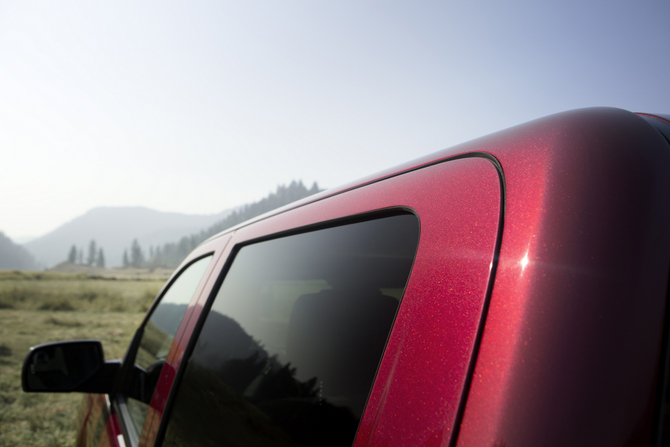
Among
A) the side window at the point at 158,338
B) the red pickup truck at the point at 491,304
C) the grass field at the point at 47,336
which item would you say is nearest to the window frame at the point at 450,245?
the red pickup truck at the point at 491,304

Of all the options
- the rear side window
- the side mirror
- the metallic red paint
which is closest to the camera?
the metallic red paint

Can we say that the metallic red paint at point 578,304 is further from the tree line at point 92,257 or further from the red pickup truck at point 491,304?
the tree line at point 92,257

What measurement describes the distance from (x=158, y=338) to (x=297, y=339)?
141 centimetres

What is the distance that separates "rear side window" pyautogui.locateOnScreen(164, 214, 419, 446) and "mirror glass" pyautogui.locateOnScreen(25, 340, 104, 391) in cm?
116

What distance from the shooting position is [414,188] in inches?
30.9

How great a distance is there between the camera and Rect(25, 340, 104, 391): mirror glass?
2.08 m

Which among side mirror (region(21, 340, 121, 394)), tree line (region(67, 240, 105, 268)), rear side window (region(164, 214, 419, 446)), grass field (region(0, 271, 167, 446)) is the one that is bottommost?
tree line (region(67, 240, 105, 268))

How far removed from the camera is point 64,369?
2088mm

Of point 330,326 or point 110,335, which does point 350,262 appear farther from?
point 110,335

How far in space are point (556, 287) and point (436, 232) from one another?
219 millimetres

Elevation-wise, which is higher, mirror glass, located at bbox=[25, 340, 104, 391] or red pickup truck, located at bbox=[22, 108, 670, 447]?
red pickup truck, located at bbox=[22, 108, 670, 447]

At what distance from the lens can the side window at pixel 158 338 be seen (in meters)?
1.87

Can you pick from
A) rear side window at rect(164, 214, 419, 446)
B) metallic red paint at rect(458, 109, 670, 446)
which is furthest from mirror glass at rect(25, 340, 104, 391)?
metallic red paint at rect(458, 109, 670, 446)

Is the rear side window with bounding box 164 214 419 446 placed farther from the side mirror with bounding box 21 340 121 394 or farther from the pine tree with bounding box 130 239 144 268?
the pine tree with bounding box 130 239 144 268
